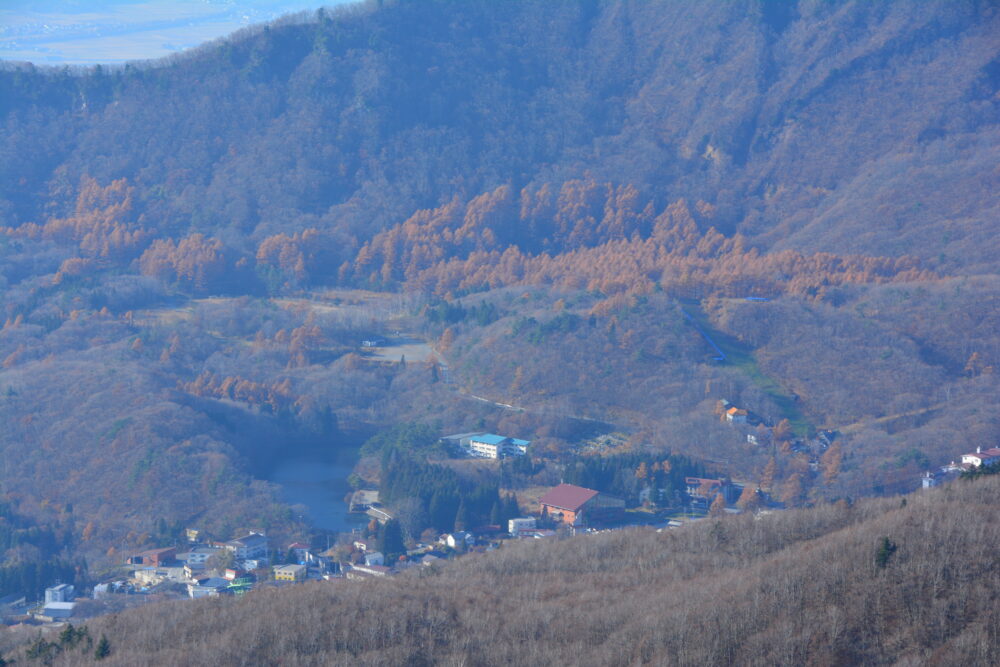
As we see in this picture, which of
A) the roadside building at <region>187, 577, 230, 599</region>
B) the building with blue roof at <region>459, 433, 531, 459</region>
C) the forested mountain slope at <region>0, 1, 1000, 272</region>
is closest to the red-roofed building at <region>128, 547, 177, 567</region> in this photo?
the roadside building at <region>187, 577, 230, 599</region>

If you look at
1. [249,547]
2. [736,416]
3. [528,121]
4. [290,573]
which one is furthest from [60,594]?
[528,121]

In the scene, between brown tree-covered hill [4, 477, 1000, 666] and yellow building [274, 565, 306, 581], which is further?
yellow building [274, 565, 306, 581]

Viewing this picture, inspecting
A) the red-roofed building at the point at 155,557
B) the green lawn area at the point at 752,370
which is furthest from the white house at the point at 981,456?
the red-roofed building at the point at 155,557

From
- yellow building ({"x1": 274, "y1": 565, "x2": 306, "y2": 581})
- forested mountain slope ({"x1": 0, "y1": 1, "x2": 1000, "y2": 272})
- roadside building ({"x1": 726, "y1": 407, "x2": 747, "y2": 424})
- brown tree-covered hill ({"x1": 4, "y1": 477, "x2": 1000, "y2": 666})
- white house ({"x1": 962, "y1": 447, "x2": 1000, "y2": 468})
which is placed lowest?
yellow building ({"x1": 274, "y1": 565, "x2": 306, "y2": 581})

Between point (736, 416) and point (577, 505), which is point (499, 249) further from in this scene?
point (577, 505)

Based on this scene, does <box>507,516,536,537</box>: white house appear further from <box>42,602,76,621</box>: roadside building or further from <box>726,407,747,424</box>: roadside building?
<box>42,602,76,621</box>: roadside building

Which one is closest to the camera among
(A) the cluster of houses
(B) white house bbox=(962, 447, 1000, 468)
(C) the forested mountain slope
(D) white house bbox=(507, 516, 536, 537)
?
(D) white house bbox=(507, 516, 536, 537)

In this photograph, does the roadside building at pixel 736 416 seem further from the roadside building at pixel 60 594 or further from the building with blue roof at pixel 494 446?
the roadside building at pixel 60 594

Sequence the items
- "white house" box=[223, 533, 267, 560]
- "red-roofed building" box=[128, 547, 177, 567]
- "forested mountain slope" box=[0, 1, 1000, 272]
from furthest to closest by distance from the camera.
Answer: "forested mountain slope" box=[0, 1, 1000, 272], "white house" box=[223, 533, 267, 560], "red-roofed building" box=[128, 547, 177, 567]
